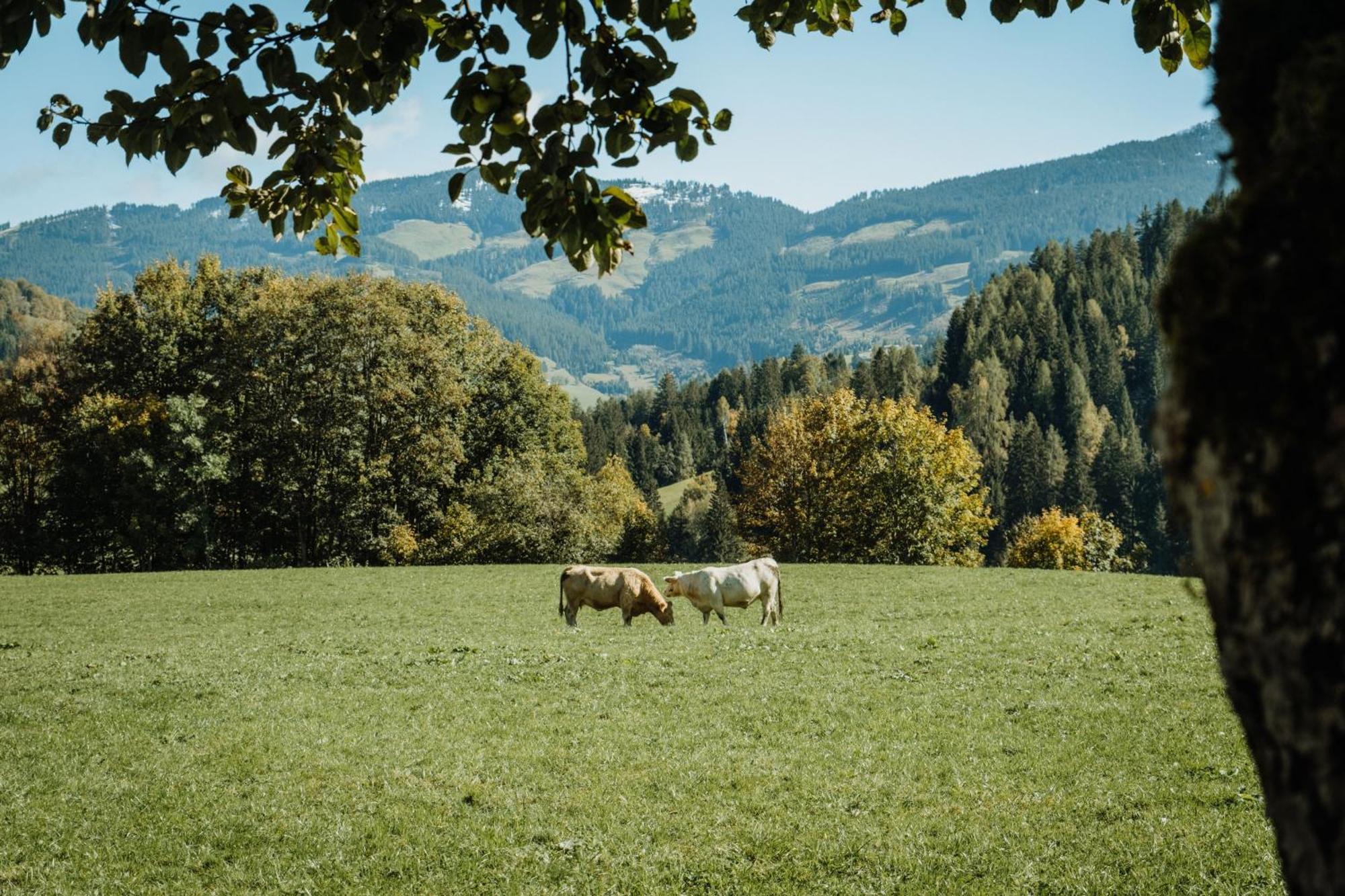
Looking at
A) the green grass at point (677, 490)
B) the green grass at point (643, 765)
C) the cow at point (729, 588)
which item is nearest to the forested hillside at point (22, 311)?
the green grass at point (677, 490)

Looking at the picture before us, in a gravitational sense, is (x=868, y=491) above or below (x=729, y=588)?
below

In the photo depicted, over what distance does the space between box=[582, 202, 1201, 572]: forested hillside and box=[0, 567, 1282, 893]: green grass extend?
86.9m

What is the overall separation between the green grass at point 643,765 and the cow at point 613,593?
2113mm

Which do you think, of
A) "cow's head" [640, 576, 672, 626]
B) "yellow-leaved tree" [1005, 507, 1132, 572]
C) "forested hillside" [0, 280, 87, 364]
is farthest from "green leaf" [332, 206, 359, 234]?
"forested hillside" [0, 280, 87, 364]

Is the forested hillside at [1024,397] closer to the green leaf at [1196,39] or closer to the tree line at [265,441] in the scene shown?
the tree line at [265,441]

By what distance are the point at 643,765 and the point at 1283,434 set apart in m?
10.5

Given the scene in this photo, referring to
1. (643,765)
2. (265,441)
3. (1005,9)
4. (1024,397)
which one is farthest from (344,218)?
(1024,397)

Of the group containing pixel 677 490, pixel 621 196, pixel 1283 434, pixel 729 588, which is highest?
pixel 621 196

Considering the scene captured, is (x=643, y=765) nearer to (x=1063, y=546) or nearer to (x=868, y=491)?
(x=868, y=491)

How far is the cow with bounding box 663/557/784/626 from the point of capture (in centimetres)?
2373

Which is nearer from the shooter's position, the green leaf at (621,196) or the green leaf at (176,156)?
the green leaf at (621,196)

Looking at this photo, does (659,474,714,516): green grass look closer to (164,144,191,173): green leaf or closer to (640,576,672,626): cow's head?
(640,576,672,626): cow's head

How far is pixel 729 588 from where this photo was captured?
23906 mm

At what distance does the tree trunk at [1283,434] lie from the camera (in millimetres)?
1384
